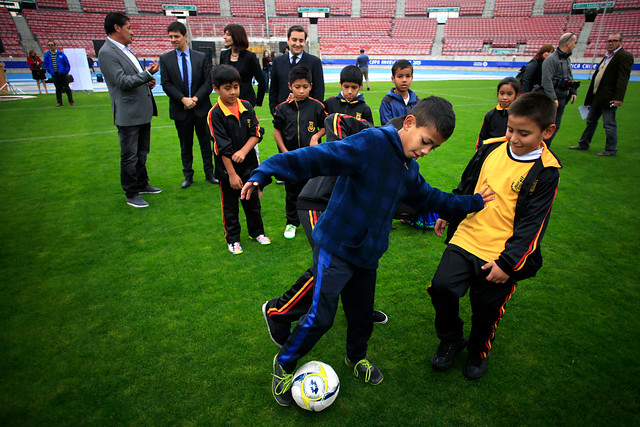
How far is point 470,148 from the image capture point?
8016mm

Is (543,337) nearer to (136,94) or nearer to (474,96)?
(136,94)

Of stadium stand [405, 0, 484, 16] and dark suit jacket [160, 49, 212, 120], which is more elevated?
stadium stand [405, 0, 484, 16]

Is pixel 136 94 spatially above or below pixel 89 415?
above

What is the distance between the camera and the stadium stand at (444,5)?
40.8 m

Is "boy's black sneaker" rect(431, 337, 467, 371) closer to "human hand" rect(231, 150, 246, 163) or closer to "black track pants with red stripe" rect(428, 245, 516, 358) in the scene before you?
"black track pants with red stripe" rect(428, 245, 516, 358)

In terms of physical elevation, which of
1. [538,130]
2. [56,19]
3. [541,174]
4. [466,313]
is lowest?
[466,313]

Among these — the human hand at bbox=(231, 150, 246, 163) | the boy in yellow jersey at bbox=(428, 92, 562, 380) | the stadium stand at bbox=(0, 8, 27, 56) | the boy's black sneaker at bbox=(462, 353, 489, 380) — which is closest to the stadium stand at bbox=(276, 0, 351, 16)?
the stadium stand at bbox=(0, 8, 27, 56)

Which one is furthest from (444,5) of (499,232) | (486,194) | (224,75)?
(499,232)

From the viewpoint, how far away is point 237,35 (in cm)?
522

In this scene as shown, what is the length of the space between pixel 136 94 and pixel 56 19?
37732mm

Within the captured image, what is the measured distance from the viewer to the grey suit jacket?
4.49m

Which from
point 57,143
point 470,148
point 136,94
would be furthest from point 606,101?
point 57,143

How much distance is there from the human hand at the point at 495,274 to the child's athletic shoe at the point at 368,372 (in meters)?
0.97

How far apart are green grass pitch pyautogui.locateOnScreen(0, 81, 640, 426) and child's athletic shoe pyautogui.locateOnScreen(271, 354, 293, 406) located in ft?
0.27
